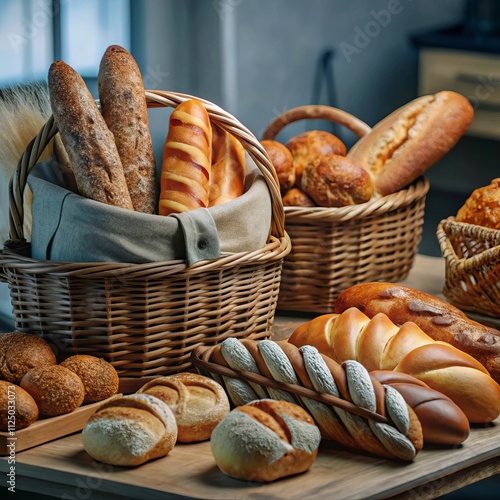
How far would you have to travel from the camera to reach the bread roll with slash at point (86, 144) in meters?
1.27

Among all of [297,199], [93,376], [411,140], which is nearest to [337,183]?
[297,199]

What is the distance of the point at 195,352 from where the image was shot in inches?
50.4

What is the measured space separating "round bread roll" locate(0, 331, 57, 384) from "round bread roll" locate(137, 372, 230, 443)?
156mm

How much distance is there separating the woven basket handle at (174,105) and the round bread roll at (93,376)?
243mm

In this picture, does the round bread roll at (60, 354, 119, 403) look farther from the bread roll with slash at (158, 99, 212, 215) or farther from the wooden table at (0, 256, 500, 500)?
the bread roll with slash at (158, 99, 212, 215)

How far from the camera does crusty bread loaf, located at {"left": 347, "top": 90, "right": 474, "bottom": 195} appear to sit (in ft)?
5.79

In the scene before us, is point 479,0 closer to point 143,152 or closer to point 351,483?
point 143,152

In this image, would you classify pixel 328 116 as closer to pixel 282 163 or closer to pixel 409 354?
pixel 282 163

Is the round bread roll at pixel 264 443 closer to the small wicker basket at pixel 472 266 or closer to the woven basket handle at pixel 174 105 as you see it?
the woven basket handle at pixel 174 105

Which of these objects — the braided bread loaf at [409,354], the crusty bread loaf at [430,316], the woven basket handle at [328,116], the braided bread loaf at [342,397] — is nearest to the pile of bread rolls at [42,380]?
the braided bread loaf at [342,397]

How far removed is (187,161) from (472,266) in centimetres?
54

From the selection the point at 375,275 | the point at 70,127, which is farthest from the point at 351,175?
the point at 70,127

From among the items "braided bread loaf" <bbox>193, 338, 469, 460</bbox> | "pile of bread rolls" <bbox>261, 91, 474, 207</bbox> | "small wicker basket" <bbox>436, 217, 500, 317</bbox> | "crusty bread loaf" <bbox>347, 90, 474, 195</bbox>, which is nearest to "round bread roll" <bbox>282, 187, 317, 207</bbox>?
"pile of bread rolls" <bbox>261, 91, 474, 207</bbox>

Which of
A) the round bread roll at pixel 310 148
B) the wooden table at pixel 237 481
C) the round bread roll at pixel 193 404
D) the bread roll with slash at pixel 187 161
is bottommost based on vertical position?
the wooden table at pixel 237 481
